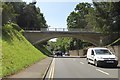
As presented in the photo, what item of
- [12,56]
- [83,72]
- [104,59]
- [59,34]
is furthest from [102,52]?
[59,34]

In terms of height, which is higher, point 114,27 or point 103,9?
point 103,9

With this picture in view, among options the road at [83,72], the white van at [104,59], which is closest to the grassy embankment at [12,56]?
the road at [83,72]

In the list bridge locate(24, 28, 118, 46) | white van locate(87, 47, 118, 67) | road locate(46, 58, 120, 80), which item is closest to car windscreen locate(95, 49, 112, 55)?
white van locate(87, 47, 118, 67)

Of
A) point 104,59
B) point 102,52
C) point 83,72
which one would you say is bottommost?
point 83,72

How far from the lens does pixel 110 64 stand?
25.0m

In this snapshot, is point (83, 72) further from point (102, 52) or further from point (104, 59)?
point (102, 52)

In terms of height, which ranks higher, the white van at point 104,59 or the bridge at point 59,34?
the bridge at point 59,34

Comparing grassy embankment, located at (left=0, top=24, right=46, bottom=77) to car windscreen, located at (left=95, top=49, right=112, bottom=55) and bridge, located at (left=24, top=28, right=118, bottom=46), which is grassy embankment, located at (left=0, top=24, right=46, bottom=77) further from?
bridge, located at (left=24, top=28, right=118, bottom=46)

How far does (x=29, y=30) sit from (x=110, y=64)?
56.8m

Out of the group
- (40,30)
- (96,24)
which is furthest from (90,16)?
(40,30)

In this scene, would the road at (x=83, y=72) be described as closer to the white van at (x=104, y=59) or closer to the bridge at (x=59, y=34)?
the white van at (x=104, y=59)

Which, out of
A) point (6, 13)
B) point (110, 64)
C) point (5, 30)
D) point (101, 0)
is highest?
point (101, 0)

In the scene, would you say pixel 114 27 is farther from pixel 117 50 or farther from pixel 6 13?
pixel 6 13

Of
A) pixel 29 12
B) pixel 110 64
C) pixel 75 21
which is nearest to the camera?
pixel 110 64
